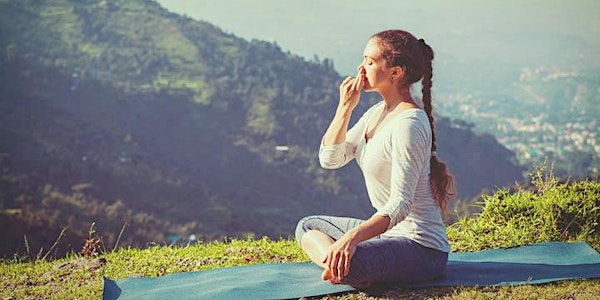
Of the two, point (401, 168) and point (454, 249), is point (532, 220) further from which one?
point (401, 168)

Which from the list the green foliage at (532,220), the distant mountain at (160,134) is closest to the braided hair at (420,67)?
the green foliage at (532,220)

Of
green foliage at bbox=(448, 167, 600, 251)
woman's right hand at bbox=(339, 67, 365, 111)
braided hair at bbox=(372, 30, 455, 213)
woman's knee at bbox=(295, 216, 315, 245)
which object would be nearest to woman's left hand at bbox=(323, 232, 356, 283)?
woman's knee at bbox=(295, 216, 315, 245)

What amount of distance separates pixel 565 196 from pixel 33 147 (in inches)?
1383

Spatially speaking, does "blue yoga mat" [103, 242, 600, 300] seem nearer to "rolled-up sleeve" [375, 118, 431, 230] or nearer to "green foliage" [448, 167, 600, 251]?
"green foliage" [448, 167, 600, 251]

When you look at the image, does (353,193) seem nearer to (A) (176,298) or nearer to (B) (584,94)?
(B) (584,94)

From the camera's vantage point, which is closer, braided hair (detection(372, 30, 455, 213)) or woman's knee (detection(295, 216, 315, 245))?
braided hair (detection(372, 30, 455, 213))

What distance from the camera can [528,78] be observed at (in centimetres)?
6831

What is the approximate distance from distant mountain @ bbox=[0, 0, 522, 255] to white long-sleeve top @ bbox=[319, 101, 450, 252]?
23779 mm

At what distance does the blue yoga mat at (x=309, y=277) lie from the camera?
3053mm

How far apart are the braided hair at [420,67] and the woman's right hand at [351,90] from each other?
0.43 feet

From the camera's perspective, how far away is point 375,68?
2.90 meters

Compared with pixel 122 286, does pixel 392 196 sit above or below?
above

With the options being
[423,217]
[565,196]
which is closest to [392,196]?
[423,217]

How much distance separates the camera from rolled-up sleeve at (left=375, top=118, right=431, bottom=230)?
2725mm
